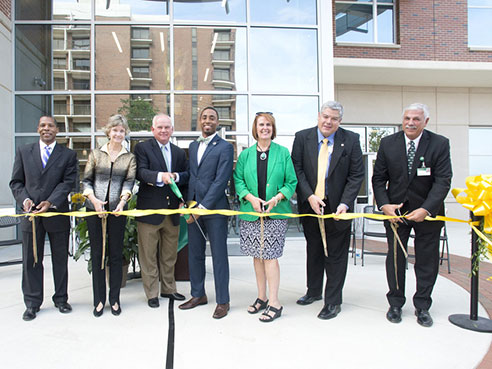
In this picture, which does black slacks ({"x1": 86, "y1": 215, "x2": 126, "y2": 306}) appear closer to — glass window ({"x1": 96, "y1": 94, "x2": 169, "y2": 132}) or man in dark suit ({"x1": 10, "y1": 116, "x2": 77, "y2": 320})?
man in dark suit ({"x1": 10, "y1": 116, "x2": 77, "y2": 320})

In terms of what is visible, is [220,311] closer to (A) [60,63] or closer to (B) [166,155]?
(B) [166,155]

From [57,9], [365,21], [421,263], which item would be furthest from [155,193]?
[365,21]

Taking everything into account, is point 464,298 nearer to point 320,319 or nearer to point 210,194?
point 320,319

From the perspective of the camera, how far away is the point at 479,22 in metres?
12.2

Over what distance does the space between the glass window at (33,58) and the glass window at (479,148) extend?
43.6ft

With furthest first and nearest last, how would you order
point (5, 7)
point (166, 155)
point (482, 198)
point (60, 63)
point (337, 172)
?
1. point (60, 63)
2. point (5, 7)
3. point (166, 155)
4. point (337, 172)
5. point (482, 198)

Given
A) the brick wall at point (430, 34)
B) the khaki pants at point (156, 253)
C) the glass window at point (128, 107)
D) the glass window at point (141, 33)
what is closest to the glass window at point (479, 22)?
the brick wall at point (430, 34)

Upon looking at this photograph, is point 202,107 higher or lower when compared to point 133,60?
lower

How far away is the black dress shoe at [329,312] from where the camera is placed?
3462 mm

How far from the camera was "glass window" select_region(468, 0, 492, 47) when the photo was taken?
12.1m

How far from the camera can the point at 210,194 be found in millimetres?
3506

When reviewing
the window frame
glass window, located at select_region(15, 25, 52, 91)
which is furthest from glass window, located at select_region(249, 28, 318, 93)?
glass window, located at select_region(15, 25, 52, 91)

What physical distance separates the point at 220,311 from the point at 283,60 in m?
7.33

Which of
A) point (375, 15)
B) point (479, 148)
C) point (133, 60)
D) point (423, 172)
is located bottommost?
point (423, 172)
